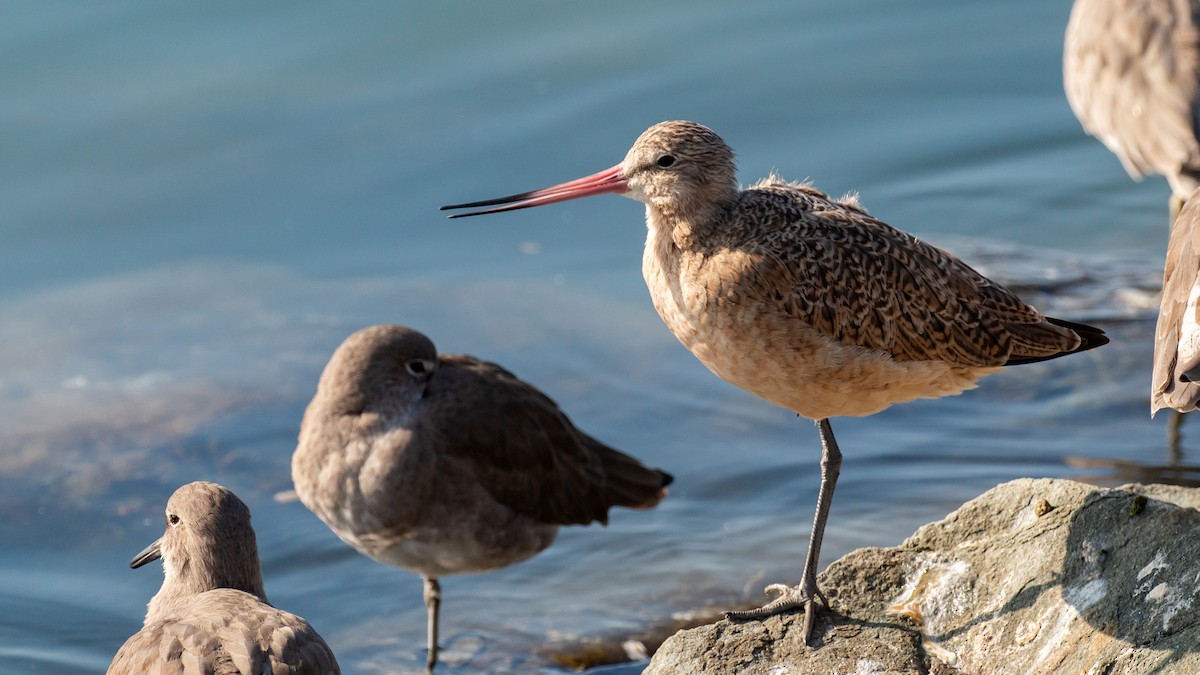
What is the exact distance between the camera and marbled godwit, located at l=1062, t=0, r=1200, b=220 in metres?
9.20

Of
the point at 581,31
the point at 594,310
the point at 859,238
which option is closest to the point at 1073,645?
the point at 859,238

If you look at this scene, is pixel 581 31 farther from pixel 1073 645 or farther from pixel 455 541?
pixel 1073 645

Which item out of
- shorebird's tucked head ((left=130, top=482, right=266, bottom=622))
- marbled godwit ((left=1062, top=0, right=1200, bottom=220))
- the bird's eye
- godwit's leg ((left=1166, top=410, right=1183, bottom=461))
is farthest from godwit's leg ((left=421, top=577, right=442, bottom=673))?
marbled godwit ((left=1062, top=0, right=1200, bottom=220))

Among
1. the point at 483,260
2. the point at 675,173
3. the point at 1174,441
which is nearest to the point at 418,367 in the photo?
the point at 675,173

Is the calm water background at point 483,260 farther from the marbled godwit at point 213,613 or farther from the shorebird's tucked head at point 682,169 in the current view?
the shorebird's tucked head at point 682,169

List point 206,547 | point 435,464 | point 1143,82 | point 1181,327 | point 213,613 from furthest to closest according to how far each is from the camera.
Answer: point 1143,82
point 435,464
point 206,547
point 1181,327
point 213,613

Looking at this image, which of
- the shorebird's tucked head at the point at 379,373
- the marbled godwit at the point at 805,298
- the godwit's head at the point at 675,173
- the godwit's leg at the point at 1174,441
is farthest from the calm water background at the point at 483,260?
the godwit's head at the point at 675,173

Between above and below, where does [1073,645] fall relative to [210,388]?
below

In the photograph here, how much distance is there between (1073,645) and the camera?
445cm

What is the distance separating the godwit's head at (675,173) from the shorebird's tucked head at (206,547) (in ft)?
4.81

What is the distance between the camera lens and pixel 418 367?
7.32m

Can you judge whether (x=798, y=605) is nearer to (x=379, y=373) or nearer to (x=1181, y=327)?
(x=1181, y=327)

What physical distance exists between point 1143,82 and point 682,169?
17.8 feet

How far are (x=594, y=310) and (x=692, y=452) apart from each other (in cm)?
157
